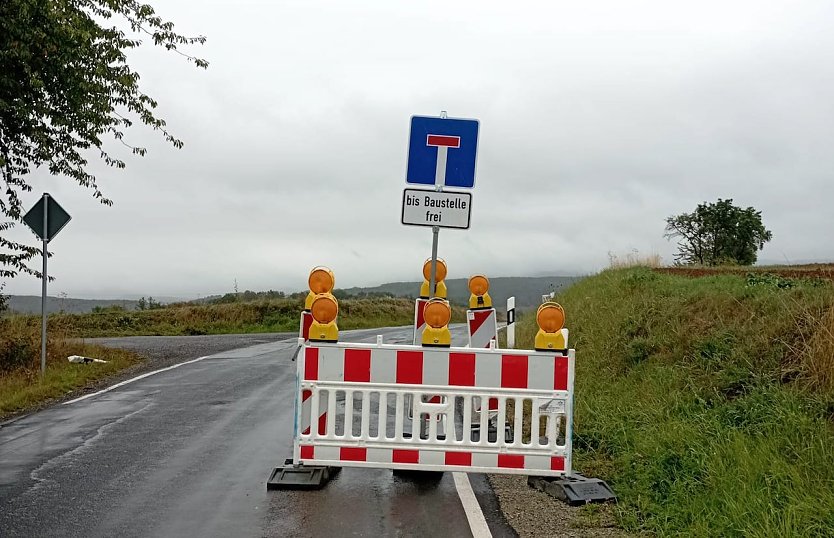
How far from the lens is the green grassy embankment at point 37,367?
11.2m

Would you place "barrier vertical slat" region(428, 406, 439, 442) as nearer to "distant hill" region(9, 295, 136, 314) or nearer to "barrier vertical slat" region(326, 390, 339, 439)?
"barrier vertical slat" region(326, 390, 339, 439)

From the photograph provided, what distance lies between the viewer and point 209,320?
32219 mm

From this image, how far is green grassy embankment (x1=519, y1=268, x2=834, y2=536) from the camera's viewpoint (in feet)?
16.6

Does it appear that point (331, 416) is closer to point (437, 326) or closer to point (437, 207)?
point (437, 326)

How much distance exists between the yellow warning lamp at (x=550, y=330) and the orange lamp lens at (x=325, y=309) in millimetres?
1675

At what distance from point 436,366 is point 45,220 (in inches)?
371

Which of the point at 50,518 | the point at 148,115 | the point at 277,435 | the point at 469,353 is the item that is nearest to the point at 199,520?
the point at 50,518

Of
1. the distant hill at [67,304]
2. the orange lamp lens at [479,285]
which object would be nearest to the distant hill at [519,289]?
the orange lamp lens at [479,285]

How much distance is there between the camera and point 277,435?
8.23m

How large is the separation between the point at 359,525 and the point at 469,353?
1619mm

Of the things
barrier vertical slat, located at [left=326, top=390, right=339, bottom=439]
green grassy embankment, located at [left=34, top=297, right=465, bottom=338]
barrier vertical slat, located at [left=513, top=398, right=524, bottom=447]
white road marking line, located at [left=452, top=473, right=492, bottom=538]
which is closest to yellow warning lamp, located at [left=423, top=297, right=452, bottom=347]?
barrier vertical slat, located at [left=513, top=398, right=524, bottom=447]

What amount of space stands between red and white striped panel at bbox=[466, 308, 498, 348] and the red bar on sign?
85.8 inches

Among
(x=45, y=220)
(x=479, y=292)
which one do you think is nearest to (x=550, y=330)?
(x=479, y=292)

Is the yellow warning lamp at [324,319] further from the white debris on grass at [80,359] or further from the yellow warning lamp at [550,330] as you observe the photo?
the white debris on grass at [80,359]
